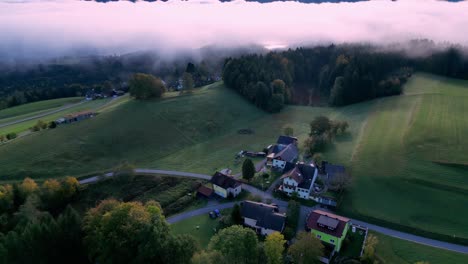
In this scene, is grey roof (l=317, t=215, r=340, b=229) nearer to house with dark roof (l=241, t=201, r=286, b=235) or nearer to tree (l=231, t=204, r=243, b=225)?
house with dark roof (l=241, t=201, r=286, b=235)

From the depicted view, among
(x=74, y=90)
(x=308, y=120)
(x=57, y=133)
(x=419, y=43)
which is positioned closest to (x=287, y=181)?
(x=308, y=120)

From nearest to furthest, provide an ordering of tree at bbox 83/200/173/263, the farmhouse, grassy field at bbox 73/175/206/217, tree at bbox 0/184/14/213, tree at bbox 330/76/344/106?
tree at bbox 83/200/173/263 < tree at bbox 0/184/14/213 < the farmhouse < grassy field at bbox 73/175/206/217 < tree at bbox 330/76/344/106

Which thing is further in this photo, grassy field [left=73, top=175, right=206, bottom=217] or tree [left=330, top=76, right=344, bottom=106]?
tree [left=330, top=76, right=344, bottom=106]

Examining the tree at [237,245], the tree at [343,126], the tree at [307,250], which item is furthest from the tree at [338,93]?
the tree at [237,245]

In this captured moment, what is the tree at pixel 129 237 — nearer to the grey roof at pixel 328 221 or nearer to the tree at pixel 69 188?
the tree at pixel 69 188

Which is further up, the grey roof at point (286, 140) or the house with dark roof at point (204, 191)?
the grey roof at point (286, 140)

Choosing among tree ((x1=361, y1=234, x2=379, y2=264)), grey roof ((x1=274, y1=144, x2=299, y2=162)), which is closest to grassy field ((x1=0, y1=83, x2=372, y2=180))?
grey roof ((x1=274, y1=144, x2=299, y2=162))

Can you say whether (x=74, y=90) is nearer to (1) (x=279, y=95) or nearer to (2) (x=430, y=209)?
(1) (x=279, y=95)
